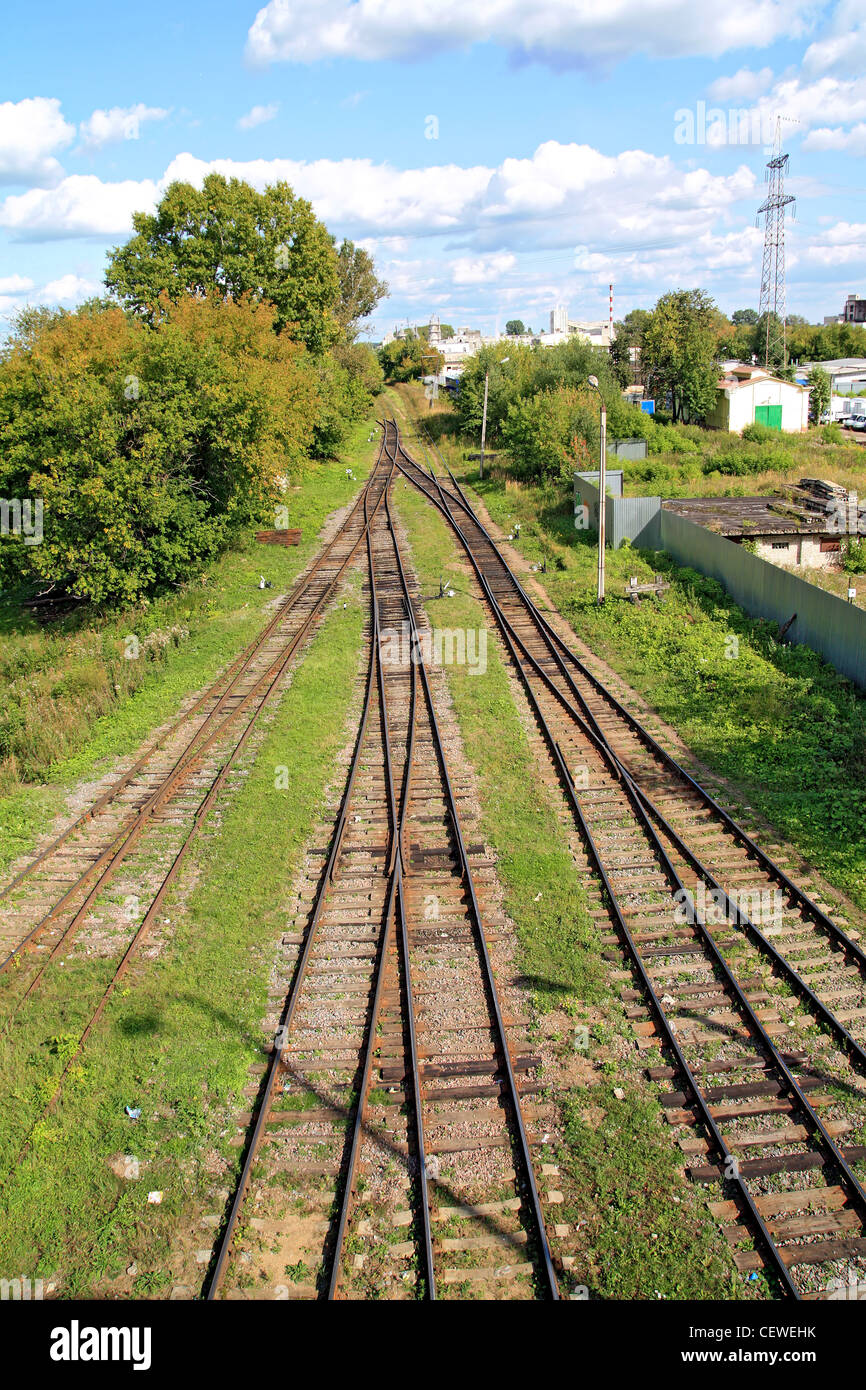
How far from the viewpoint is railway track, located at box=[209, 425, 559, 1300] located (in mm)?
6418

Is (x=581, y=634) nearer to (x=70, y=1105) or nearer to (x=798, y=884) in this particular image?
(x=798, y=884)

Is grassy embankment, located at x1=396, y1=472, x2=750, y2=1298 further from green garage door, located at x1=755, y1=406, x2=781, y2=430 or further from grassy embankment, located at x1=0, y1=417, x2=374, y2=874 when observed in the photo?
green garage door, located at x1=755, y1=406, x2=781, y2=430

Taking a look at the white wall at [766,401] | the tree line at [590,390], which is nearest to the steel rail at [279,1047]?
the tree line at [590,390]

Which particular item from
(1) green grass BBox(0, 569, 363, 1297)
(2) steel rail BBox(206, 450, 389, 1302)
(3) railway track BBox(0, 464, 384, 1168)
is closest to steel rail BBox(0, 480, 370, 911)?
A: (3) railway track BBox(0, 464, 384, 1168)

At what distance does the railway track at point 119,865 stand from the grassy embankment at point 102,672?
2.52ft

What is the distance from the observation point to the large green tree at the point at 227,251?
1448 inches

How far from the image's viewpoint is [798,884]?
10828 mm

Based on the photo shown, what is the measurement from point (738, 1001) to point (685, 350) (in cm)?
4273

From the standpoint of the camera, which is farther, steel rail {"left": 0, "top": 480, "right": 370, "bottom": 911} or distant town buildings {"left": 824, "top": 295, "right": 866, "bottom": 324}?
distant town buildings {"left": 824, "top": 295, "right": 866, "bottom": 324}

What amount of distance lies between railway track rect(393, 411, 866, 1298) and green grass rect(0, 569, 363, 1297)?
3854mm

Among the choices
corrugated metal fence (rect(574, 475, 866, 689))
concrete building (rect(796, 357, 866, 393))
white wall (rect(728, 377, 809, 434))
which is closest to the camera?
corrugated metal fence (rect(574, 475, 866, 689))

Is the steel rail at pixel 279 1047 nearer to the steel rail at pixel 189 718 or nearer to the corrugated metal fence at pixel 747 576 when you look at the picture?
the steel rail at pixel 189 718
